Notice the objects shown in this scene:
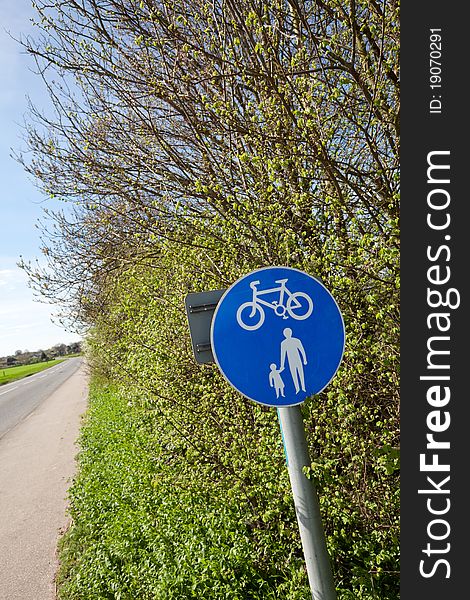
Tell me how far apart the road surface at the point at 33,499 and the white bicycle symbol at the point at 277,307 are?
464 centimetres

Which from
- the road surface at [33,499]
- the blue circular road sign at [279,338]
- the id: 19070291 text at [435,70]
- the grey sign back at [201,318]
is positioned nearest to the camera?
the id: 19070291 text at [435,70]

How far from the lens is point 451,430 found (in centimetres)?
187

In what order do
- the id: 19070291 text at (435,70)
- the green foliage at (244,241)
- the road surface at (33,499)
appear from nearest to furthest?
the id: 19070291 text at (435,70) < the green foliage at (244,241) < the road surface at (33,499)

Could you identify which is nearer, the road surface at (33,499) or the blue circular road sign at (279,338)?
the blue circular road sign at (279,338)

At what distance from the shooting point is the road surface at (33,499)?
19.5 ft

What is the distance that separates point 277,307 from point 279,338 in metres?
0.14

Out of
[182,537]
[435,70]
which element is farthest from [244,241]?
[182,537]

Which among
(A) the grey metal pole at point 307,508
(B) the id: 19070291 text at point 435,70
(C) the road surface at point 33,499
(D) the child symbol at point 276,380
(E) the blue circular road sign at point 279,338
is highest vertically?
(B) the id: 19070291 text at point 435,70

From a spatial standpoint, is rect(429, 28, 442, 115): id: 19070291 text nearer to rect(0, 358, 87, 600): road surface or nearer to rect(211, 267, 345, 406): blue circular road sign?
rect(211, 267, 345, 406): blue circular road sign

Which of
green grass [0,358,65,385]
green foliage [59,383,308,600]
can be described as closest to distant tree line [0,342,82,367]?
green grass [0,358,65,385]

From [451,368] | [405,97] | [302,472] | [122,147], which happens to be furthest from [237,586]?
[122,147]

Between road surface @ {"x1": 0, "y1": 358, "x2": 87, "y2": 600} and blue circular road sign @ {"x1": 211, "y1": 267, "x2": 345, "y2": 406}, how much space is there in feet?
14.8

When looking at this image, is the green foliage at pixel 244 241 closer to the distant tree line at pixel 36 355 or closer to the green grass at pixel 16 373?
the green grass at pixel 16 373

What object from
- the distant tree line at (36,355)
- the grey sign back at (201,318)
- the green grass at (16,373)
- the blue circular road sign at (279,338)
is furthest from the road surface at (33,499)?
the distant tree line at (36,355)
